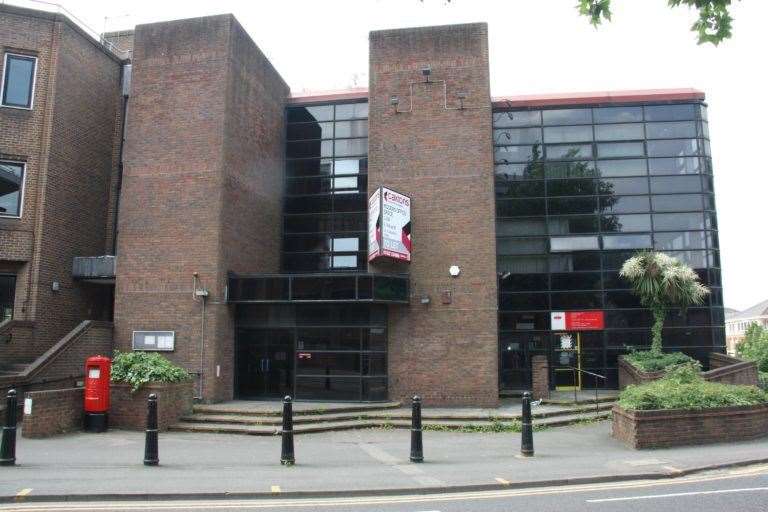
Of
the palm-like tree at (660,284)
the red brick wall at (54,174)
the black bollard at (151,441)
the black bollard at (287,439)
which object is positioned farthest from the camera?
the palm-like tree at (660,284)

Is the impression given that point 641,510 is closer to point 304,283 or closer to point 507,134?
point 304,283

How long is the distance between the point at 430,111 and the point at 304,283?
263 inches

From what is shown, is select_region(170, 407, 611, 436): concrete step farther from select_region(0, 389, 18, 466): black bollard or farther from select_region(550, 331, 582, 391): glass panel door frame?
select_region(0, 389, 18, 466): black bollard

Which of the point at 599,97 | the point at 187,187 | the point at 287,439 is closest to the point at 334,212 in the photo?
the point at 187,187

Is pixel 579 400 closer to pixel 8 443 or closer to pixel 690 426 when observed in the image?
pixel 690 426

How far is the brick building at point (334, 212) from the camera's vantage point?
18.5 metres

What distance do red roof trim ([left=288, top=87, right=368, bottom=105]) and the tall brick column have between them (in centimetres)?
225

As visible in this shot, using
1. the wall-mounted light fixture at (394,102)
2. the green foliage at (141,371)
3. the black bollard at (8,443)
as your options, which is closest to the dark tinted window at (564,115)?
the wall-mounted light fixture at (394,102)

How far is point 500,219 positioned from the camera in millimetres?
23281

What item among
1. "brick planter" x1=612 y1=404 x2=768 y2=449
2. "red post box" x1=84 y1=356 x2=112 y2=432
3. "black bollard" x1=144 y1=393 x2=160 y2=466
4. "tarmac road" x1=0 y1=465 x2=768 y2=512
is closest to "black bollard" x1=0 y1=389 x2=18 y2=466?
"black bollard" x1=144 y1=393 x2=160 y2=466

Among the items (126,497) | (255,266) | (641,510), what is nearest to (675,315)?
(255,266)

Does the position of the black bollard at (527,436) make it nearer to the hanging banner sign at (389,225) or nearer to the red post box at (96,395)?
the hanging banner sign at (389,225)

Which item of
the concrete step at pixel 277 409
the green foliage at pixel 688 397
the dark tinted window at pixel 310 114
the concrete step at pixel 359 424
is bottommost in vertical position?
the concrete step at pixel 359 424

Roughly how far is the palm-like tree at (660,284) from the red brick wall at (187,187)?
500 inches
